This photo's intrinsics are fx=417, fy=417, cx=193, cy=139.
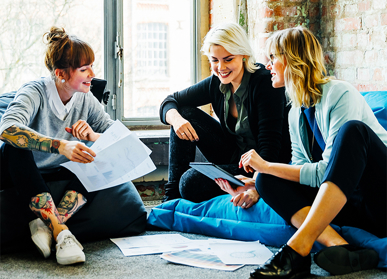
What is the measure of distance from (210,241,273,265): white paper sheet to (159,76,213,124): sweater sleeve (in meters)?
0.74

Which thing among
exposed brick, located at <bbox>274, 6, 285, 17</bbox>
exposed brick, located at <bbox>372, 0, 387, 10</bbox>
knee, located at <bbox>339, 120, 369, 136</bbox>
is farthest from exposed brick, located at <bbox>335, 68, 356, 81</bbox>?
knee, located at <bbox>339, 120, 369, 136</bbox>

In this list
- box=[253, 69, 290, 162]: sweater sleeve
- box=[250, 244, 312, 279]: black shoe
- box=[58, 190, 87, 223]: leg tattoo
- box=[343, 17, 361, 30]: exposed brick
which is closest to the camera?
box=[250, 244, 312, 279]: black shoe

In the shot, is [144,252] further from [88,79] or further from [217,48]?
[217,48]

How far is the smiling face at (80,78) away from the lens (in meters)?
1.61

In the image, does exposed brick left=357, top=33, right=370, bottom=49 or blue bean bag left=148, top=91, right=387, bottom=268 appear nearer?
blue bean bag left=148, top=91, right=387, bottom=268

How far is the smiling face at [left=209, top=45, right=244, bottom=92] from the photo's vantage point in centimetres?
177

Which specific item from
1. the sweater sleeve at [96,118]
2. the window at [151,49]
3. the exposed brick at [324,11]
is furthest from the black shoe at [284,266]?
the window at [151,49]

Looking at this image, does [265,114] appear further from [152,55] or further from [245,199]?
[152,55]

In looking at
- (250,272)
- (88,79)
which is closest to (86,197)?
(88,79)

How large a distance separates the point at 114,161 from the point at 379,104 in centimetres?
105

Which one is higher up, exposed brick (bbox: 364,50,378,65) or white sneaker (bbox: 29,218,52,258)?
exposed brick (bbox: 364,50,378,65)

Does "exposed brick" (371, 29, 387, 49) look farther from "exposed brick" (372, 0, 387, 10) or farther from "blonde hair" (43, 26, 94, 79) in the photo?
"blonde hair" (43, 26, 94, 79)

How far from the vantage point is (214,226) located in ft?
5.45

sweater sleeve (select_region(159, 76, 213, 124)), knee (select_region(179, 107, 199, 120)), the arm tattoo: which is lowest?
the arm tattoo
